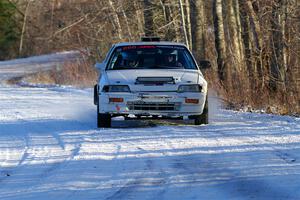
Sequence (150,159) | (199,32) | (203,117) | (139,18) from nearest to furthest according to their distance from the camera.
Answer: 1. (150,159)
2. (203,117)
3. (199,32)
4. (139,18)

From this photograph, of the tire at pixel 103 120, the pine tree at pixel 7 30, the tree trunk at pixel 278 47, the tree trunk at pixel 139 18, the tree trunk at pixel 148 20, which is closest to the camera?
the tire at pixel 103 120

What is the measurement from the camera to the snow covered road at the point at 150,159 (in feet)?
23.5

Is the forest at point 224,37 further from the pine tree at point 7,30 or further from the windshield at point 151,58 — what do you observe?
the pine tree at point 7,30

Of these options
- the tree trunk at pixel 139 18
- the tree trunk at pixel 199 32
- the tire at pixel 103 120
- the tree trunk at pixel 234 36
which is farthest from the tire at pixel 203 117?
the tree trunk at pixel 139 18

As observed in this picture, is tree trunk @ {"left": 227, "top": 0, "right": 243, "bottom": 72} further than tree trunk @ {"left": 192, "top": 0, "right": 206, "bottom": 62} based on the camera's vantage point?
No

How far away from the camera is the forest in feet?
60.2

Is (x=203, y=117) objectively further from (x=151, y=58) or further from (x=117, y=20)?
Result: (x=117, y=20)

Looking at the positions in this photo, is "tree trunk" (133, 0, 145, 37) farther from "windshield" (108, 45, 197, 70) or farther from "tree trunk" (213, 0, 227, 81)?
"windshield" (108, 45, 197, 70)

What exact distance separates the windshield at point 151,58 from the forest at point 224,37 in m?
3.25

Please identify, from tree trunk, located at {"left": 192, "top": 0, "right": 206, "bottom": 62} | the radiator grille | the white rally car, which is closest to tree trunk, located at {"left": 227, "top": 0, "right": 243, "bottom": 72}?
tree trunk, located at {"left": 192, "top": 0, "right": 206, "bottom": 62}

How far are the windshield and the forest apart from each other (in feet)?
10.7

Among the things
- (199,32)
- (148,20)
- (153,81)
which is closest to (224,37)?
(199,32)

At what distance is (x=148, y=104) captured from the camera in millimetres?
12328

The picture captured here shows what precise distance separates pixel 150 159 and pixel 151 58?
15.6ft
